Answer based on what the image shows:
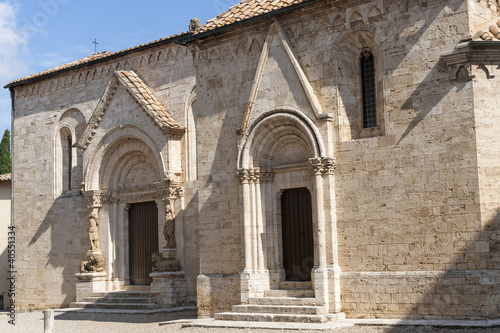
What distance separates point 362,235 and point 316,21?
4638mm

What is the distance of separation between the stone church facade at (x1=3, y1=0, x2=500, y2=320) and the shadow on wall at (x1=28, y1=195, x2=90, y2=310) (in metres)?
1.58

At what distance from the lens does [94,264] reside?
70.9ft

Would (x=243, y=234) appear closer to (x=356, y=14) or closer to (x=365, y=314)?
(x=365, y=314)

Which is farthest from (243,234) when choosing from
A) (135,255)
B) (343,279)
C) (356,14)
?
(135,255)

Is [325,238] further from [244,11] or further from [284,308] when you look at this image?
[244,11]

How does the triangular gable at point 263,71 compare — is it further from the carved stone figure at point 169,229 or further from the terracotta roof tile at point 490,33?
the carved stone figure at point 169,229

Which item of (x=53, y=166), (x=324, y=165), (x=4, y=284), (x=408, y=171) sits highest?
(x=53, y=166)

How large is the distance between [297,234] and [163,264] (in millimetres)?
5804

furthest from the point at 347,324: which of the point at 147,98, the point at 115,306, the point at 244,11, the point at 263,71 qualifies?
the point at 147,98

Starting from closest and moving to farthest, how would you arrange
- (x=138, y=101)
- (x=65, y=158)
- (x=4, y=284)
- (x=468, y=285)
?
(x=468, y=285)
(x=138, y=101)
(x=65, y=158)
(x=4, y=284)

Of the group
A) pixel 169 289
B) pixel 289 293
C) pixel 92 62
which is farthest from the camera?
pixel 92 62

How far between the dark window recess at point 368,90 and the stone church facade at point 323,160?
3cm

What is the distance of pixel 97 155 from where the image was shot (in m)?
22.1

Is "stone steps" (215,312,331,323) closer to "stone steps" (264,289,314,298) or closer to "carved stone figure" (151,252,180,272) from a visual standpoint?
"stone steps" (264,289,314,298)
